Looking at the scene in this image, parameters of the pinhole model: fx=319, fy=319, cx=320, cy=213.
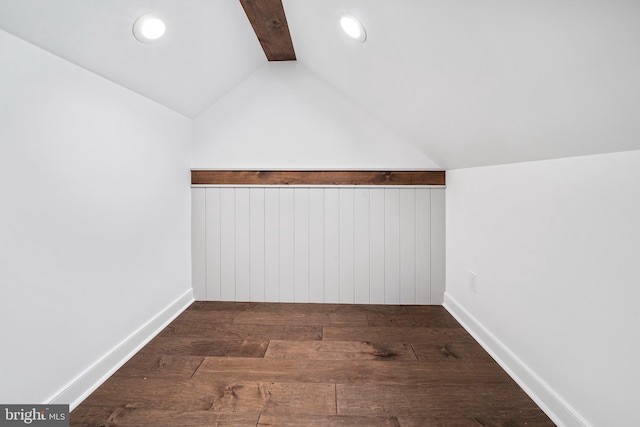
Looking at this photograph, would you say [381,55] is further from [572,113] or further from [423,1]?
[572,113]

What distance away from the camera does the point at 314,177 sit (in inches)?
100

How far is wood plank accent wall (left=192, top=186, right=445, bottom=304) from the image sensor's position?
2561mm

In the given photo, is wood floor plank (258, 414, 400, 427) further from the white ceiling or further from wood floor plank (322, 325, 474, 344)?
the white ceiling

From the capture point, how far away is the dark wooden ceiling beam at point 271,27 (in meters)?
1.73

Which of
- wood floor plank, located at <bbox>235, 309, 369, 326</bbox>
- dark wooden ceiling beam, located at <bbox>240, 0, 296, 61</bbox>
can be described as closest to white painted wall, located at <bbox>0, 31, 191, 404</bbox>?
wood floor plank, located at <bbox>235, 309, 369, 326</bbox>

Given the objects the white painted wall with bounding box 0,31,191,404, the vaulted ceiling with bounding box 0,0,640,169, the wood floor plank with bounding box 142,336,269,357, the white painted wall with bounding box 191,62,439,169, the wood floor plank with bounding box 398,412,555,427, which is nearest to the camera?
the vaulted ceiling with bounding box 0,0,640,169

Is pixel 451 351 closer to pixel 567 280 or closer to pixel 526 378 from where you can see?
pixel 526 378

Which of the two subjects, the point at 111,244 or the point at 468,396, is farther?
the point at 111,244

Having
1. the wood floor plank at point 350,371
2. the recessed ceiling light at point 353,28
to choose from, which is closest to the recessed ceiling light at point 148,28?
the recessed ceiling light at point 353,28

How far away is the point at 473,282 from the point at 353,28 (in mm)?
1688

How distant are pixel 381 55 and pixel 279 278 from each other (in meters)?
1.78

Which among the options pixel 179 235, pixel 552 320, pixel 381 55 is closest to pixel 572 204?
pixel 552 320

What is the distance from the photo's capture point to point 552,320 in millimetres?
1366

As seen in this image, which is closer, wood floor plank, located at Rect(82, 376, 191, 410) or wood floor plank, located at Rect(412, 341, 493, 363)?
wood floor plank, located at Rect(82, 376, 191, 410)
